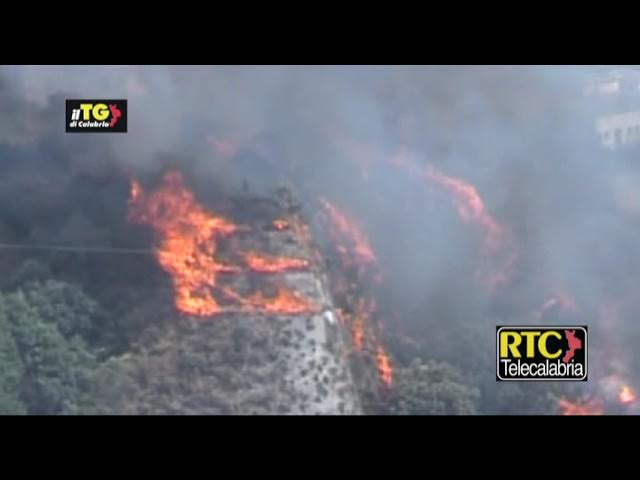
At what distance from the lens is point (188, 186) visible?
752cm

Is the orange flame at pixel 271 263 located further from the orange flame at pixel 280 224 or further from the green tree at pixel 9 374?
the green tree at pixel 9 374

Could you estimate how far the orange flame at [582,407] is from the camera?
742 centimetres

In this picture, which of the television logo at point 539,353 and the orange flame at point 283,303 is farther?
the orange flame at point 283,303

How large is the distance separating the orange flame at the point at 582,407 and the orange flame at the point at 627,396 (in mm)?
161

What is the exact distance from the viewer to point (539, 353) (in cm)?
743

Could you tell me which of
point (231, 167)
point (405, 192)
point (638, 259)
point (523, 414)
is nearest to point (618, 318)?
point (638, 259)

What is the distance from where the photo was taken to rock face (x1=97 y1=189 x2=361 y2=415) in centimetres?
741

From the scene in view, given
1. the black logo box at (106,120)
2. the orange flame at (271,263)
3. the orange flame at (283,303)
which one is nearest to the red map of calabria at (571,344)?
the orange flame at (283,303)

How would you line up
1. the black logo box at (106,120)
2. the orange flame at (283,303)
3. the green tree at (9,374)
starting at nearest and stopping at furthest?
the green tree at (9,374) < the black logo box at (106,120) < the orange flame at (283,303)

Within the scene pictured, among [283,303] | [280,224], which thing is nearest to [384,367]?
[283,303]

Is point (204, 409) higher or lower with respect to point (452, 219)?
lower
